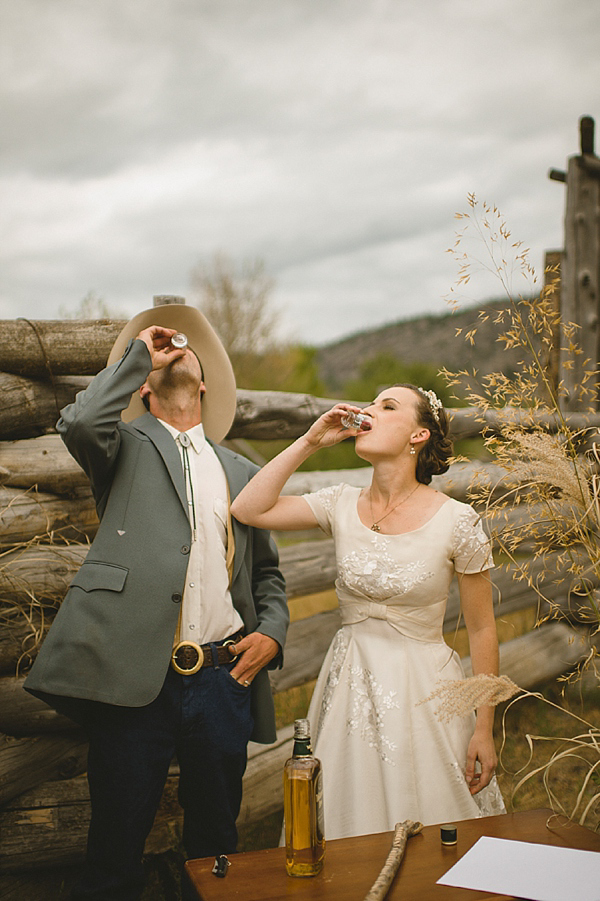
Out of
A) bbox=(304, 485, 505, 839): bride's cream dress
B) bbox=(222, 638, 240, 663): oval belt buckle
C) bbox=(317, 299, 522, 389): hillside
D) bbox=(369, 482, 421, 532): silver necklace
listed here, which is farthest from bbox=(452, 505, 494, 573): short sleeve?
bbox=(317, 299, 522, 389): hillside

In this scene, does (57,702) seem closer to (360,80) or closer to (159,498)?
(159,498)

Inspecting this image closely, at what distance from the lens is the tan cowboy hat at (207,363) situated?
9.87ft

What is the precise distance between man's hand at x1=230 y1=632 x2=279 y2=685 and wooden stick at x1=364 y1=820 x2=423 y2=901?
38.3 inches

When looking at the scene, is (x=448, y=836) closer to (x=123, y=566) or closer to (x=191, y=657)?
(x=191, y=657)

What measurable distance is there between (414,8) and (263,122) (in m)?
25.9

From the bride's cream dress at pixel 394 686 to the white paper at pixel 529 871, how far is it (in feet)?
2.64

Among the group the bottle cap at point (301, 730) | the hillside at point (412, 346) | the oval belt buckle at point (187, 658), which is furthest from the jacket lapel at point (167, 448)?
the hillside at point (412, 346)

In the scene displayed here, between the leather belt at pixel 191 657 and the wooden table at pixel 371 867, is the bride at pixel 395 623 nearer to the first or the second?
the leather belt at pixel 191 657

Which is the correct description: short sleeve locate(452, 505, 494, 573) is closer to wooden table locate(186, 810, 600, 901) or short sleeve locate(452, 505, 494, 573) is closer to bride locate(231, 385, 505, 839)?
bride locate(231, 385, 505, 839)

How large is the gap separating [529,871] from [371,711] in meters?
1.07

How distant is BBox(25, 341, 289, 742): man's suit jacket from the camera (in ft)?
7.86

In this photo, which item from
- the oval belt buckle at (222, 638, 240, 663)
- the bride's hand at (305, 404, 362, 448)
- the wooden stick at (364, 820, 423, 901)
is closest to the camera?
the wooden stick at (364, 820, 423, 901)

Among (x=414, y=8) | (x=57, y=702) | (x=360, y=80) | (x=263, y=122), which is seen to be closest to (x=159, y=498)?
(x=57, y=702)

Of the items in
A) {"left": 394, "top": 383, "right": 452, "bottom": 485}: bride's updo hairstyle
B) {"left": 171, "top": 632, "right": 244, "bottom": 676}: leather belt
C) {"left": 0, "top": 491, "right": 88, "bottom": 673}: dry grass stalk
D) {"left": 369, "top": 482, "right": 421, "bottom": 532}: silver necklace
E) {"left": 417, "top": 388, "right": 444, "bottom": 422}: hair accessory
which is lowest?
{"left": 171, "top": 632, "right": 244, "bottom": 676}: leather belt
